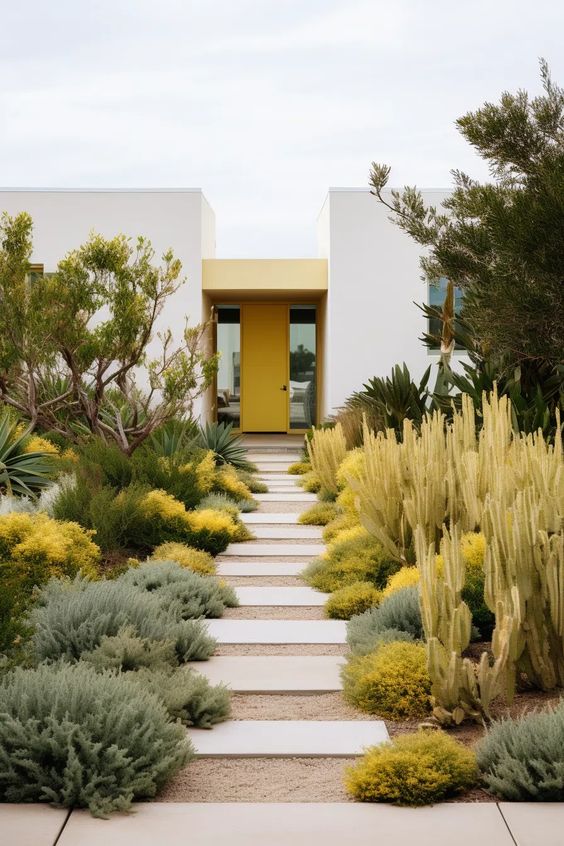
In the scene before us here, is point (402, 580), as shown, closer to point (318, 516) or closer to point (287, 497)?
point (318, 516)

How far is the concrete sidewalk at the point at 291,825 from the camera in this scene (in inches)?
→ 142

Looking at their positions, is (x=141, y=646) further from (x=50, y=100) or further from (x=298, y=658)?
(x=50, y=100)

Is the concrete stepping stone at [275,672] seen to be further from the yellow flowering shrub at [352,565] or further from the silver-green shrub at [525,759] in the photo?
the yellow flowering shrub at [352,565]

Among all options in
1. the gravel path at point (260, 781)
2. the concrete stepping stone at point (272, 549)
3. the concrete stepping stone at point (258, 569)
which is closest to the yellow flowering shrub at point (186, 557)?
the concrete stepping stone at point (258, 569)

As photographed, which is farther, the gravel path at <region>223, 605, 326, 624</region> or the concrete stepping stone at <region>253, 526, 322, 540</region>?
the concrete stepping stone at <region>253, 526, 322, 540</region>

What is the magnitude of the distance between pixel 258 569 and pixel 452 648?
4.22m

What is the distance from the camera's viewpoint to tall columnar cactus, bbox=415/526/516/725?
4836 millimetres

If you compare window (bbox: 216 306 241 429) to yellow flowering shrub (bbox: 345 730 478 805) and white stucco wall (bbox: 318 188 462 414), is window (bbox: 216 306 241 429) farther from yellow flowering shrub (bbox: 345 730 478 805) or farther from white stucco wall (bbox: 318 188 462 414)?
yellow flowering shrub (bbox: 345 730 478 805)

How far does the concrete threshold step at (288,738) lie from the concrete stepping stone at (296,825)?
22.2 inches

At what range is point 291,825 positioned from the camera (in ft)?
12.3

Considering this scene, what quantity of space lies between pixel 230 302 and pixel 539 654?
17520 millimetres

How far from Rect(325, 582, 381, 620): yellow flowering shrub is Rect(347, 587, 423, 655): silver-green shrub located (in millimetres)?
679

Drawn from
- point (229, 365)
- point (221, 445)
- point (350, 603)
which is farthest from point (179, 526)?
point (229, 365)

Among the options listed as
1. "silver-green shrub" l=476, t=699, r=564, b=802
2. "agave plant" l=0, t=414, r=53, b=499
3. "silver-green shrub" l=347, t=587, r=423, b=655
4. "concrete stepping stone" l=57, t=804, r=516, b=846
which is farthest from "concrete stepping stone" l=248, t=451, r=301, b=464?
"concrete stepping stone" l=57, t=804, r=516, b=846
